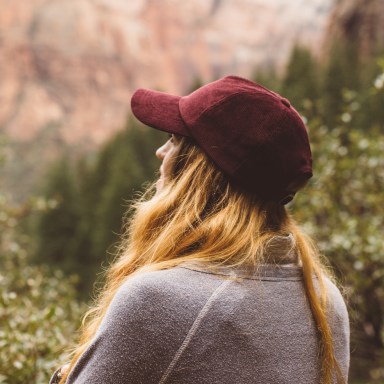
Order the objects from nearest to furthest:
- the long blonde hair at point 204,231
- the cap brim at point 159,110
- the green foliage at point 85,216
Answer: the long blonde hair at point 204,231 < the cap brim at point 159,110 < the green foliage at point 85,216

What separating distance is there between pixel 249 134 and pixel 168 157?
0.93ft

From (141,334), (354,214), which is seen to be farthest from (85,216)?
(141,334)

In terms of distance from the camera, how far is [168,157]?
1634 mm

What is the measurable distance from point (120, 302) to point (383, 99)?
20143mm

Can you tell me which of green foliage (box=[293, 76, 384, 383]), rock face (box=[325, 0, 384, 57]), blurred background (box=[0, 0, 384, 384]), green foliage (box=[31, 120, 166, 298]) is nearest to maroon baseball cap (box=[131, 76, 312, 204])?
blurred background (box=[0, 0, 384, 384])

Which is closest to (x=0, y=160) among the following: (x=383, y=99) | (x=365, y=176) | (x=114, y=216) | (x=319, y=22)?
(x=365, y=176)

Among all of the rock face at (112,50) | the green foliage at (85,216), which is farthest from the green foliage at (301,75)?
the rock face at (112,50)

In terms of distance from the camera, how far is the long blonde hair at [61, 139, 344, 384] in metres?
1.45

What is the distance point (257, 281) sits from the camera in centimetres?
141

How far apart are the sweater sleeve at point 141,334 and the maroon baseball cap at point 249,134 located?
0.42 metres

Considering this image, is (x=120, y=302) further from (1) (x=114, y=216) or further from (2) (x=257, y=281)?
(1) (x=114, y=216)

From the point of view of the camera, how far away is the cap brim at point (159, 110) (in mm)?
1603

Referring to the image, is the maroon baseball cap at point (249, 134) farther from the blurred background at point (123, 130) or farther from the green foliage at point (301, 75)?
the green foliage at point (301, 75)

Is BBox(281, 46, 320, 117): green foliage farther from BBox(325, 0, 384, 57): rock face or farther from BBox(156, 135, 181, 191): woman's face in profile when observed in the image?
BBox(156, 135, 181, 191): woman's face in profile
